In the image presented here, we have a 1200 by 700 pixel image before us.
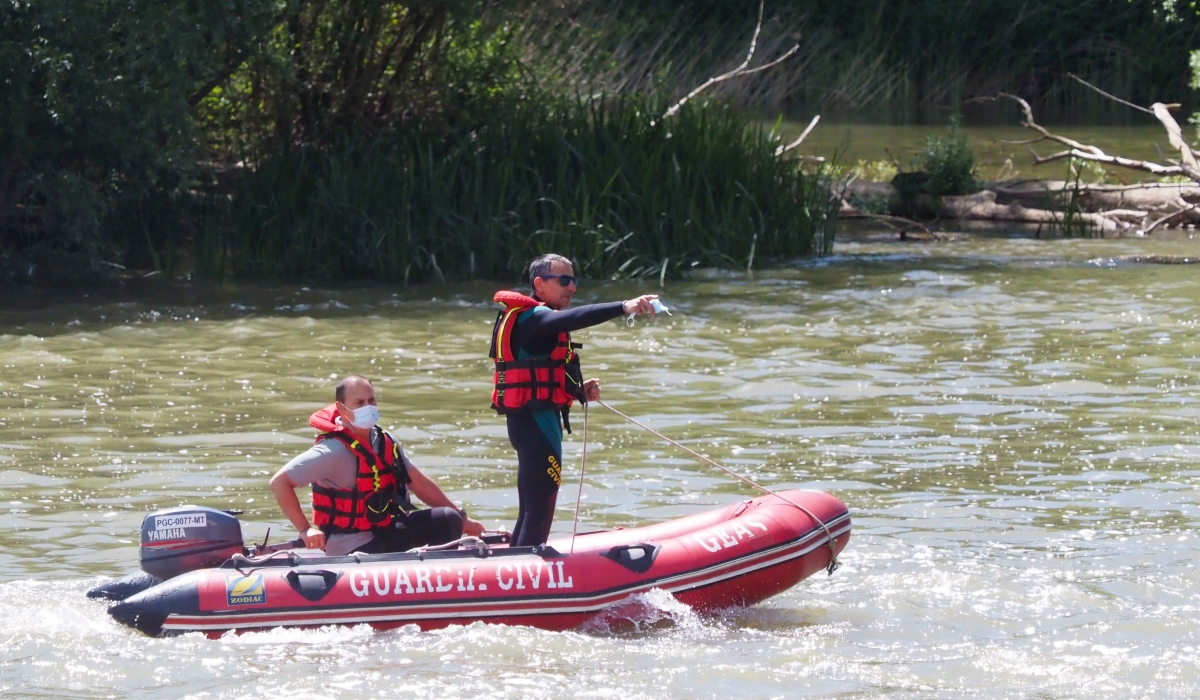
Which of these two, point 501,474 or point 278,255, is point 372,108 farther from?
point 501,474

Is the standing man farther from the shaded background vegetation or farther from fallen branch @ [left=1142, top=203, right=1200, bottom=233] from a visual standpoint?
fallen branch @ [left=1142, top=203, right=1200, bottom=233]

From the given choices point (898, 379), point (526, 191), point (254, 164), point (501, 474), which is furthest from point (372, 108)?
A: point (501, 474)

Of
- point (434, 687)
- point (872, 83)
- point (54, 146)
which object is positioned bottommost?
point (434, 687)

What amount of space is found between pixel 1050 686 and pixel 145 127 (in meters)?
10.3

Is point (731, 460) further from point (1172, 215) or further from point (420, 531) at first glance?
point (1172, 215)

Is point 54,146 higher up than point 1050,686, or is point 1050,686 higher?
point 54,146

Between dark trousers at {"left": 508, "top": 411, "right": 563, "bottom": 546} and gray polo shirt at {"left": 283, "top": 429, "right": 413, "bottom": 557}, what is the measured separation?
17.1 inches

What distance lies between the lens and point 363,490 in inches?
237

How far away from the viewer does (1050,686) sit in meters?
5.27

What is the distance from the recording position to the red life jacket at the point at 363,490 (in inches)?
234

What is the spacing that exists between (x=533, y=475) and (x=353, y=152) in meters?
9.71

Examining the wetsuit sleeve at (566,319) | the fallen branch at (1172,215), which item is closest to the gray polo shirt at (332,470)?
the wetsuit sleeve at (566,319)

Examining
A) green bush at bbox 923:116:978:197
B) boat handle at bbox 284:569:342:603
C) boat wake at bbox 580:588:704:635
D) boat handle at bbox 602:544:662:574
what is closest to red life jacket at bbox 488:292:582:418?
boat handle at bbox 602:544:662:574

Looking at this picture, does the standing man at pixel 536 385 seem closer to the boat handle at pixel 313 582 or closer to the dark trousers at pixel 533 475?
the dark trousers at pixel 533 475
